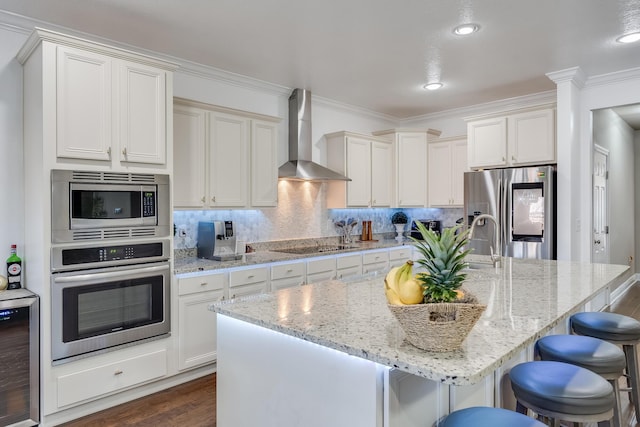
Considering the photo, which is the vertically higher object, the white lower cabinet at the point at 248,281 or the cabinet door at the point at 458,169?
the cabinet door at the point at 458,169

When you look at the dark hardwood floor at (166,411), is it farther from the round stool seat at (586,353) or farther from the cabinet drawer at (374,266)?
the cabinet drawer at (374,266)

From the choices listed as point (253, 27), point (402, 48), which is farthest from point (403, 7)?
point (253, 27)

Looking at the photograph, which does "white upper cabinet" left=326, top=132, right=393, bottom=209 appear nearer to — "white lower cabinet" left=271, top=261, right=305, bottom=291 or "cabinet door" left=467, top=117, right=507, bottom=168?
"cabinet door" left=467, top=117, right=507, bottom=168

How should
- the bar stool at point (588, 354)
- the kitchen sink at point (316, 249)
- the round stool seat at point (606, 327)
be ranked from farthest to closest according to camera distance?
the kitchen sink at point (316, 249) → the round stool seat at point (606, 327) → the bar stool at point (588, 354)

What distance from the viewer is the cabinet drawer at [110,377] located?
2578 millimetres

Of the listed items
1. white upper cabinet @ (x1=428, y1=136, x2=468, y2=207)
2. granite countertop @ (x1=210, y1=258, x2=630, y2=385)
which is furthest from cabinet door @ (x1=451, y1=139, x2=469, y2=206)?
granite countertop @ (x1=210, y1=258, x2=630, y2=385)

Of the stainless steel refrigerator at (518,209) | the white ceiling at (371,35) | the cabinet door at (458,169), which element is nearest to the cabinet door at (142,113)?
the white ceiling at (371,35)

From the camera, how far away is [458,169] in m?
5.35

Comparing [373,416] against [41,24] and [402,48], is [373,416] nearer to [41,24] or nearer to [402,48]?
[402,48]

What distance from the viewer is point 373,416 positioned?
125 cm

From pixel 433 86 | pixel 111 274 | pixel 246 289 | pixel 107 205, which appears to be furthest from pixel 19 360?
pixel 433 86

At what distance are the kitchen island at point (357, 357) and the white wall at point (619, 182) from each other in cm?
432

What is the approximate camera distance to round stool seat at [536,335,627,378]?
6.12 feet

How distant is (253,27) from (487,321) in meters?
2.58
